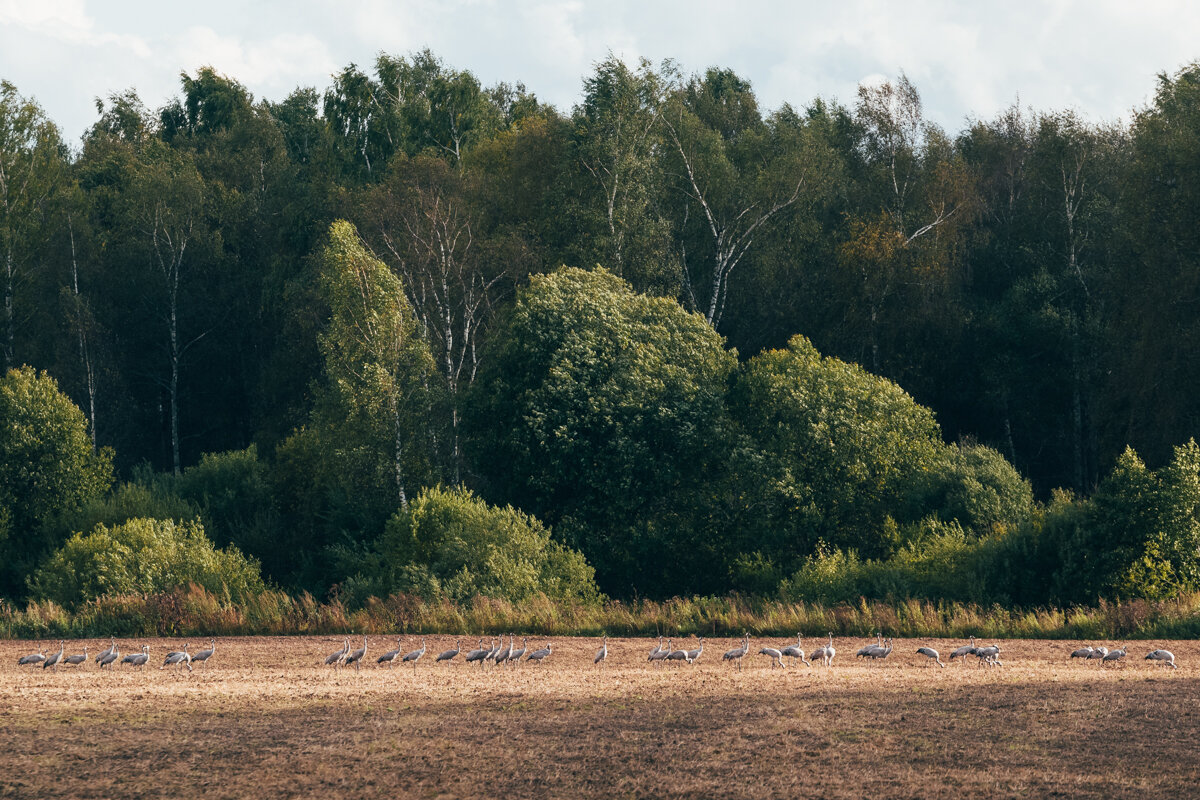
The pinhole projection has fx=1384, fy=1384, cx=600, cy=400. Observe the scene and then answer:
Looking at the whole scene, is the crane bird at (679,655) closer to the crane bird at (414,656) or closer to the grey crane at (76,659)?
the crane bird at (414,656)

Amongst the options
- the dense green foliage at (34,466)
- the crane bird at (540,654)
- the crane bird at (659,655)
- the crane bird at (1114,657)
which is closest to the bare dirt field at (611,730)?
the crane bird at (540,654)

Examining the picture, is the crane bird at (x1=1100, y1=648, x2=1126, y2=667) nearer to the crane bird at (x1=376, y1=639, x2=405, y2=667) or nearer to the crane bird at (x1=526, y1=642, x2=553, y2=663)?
the crane bird at (x1=526, y1=642, x2=553, y2=663)

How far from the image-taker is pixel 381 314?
6003 cm

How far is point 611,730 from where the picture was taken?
2267cm

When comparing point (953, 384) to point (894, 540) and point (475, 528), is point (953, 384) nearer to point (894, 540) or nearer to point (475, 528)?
point (894, 540)

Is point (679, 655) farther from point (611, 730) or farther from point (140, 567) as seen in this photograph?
point (140, 567)

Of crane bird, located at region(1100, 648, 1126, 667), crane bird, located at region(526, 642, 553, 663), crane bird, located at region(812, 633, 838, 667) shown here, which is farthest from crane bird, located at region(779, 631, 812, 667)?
crane bird, located at region(1100, 648, 1126, 667)

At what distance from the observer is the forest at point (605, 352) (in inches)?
1924

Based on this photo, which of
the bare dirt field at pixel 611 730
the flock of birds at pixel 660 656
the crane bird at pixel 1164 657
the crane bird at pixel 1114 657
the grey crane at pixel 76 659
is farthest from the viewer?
the grey crane at pixel 76 659

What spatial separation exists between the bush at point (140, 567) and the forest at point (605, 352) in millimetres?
174

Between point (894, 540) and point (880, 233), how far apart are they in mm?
26033

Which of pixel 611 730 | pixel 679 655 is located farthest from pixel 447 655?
pixel 611 730

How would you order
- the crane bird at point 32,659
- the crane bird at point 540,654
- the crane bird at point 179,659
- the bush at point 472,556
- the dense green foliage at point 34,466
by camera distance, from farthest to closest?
the dense green foliage at point 34,466, the bush at point 472,556, the crane bird at point 32,659, the crane bird at point 540,654, the crane bird at point 179,659

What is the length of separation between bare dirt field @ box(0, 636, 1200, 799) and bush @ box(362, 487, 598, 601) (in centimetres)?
1283
